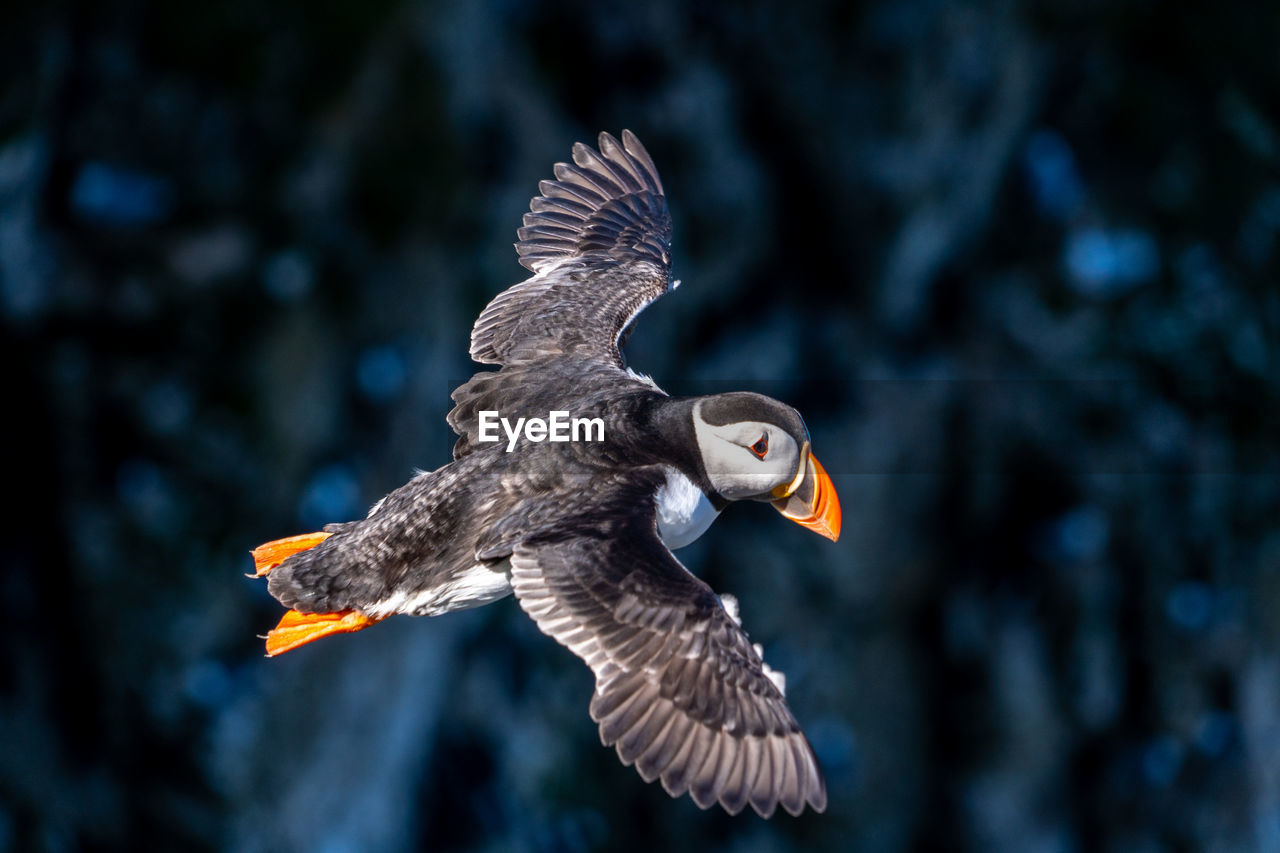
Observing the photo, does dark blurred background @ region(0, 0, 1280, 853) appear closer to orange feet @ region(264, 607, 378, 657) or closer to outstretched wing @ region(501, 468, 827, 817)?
orange feet @ region(264, 607, 378, 657)

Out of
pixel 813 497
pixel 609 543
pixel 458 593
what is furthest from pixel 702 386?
pixel 609 543

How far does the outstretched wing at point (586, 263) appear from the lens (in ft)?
21.4

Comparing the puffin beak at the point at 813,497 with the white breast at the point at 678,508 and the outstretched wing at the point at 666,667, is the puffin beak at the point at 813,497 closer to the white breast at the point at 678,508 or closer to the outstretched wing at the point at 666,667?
the white breast at the point at 678,508

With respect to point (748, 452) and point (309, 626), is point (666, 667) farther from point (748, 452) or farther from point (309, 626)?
point (309, 626)

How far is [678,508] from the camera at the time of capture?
522 centimetres

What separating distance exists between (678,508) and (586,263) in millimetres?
2315

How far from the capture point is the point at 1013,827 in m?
17.8

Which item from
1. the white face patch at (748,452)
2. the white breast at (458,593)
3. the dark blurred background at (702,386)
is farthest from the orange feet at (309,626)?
the dark blurred background at (702,386)

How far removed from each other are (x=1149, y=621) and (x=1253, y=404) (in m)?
2.96

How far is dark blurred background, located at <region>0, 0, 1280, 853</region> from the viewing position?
15.1 m

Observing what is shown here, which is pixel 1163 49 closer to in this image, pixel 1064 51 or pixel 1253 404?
pixel 1064 51

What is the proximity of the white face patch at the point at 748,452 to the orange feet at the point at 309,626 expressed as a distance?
139 cm

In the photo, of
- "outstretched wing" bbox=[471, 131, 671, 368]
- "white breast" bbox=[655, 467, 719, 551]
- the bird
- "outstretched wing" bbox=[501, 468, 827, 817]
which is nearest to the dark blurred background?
"outstretched wing" bbox=[471, 131, 671, 368]

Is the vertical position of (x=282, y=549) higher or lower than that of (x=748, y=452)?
lower
